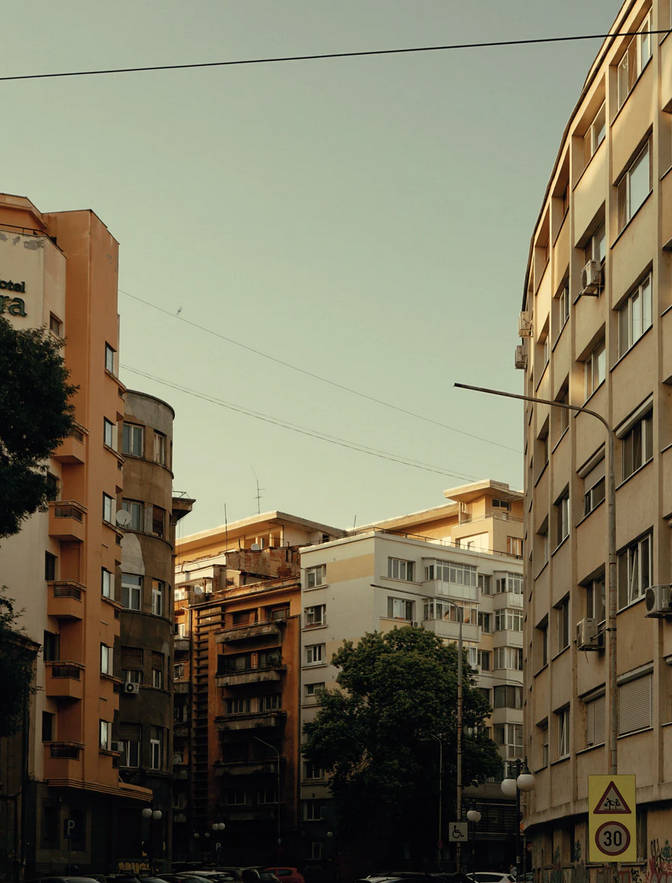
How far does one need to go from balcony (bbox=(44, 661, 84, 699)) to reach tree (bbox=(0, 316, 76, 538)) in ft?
70.6

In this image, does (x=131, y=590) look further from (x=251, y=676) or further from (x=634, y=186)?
(x=634, y=186)

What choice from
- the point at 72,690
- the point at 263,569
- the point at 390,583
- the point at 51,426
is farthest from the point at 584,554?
the point at 263,569

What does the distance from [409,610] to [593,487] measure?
5341 cm

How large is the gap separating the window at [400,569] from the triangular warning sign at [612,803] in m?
66.1

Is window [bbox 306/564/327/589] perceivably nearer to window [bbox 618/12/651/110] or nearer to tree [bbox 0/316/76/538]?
tree [bbox 0/316/76/538]

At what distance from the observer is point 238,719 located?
3467 inches

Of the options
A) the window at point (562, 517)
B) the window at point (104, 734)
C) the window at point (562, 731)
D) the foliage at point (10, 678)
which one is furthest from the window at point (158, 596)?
the foliage at point (10, 678)

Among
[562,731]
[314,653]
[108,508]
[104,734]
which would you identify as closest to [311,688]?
[314,653]

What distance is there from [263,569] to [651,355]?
74.2 metres

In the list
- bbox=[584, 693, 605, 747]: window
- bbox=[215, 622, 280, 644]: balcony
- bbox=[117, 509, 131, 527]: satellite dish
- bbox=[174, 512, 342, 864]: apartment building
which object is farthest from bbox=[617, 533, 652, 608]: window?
bbox=[215, 622, 280, 644]: balcony

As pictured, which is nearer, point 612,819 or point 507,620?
point 612,819

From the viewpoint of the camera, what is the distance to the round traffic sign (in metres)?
17.6

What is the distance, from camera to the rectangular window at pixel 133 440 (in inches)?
2454

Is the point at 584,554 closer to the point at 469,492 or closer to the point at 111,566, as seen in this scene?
the point at 111,566
